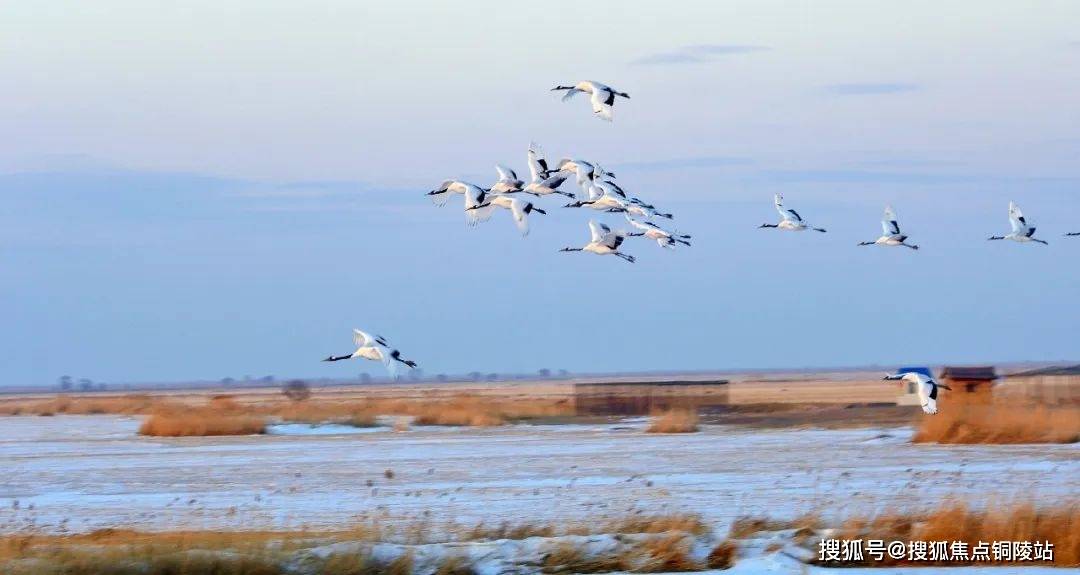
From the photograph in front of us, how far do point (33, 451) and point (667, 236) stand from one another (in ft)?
62.3

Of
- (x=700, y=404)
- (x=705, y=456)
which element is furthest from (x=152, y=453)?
(x=700, y=404)

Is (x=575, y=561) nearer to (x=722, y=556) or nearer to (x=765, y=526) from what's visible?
(x=722, y=556)

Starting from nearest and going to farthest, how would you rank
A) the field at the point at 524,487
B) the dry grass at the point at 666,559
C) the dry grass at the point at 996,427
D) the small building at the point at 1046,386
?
the dry grass at the point at 666,559 → the field at the point at 524,487 → the dry grass at the point at 996,427 → the small building at the point at 1046,386

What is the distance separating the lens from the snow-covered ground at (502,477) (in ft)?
74.6

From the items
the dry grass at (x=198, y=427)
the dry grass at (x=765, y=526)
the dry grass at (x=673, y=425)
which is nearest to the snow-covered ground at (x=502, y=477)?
the dry grass at (x=673, y=425)

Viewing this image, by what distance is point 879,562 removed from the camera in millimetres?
16766

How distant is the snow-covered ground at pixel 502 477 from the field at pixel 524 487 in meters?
0.06

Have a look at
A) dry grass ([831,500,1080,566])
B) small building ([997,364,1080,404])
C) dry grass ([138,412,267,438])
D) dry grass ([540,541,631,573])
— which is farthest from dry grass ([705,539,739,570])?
small building ([997,364,1080,404])

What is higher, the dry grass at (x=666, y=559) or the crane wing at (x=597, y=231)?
the crane wing at (x=597, y=231)

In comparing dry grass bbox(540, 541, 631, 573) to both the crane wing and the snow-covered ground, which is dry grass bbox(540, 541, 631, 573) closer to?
the snow-covered ground

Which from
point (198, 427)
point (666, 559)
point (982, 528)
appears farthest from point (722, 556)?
point (198, 427)

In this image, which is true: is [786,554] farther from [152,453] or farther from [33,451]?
[33,451]

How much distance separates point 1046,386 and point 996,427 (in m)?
26.3

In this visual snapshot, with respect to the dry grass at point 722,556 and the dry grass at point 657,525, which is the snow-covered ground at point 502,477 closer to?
the dry grass at point 657,525
